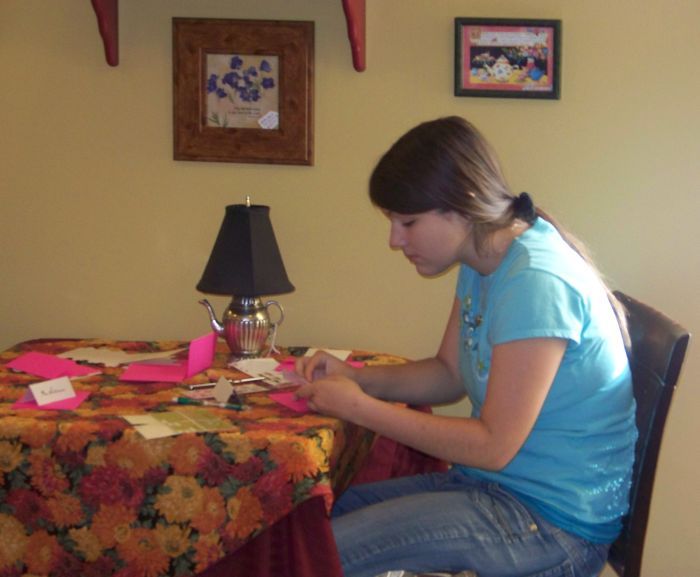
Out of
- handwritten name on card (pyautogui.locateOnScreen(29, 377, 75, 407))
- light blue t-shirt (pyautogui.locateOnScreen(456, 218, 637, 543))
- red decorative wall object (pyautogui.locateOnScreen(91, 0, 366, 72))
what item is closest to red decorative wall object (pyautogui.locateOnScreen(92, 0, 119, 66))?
red decorative wall object (pyautogui.locateOnScreen(91, 0, 366, 72))

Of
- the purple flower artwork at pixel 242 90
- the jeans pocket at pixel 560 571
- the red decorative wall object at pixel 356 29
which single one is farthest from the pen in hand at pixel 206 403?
the red decorative wall object at pixel 356 29

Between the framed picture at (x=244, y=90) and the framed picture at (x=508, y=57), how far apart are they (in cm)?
38

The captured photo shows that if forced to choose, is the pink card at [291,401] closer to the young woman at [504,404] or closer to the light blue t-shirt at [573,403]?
the young woman at [504,404]

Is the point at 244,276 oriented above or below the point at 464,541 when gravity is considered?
above

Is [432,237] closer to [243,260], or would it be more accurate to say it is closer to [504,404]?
[504,404]

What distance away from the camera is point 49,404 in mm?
1585

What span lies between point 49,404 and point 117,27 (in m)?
1.07

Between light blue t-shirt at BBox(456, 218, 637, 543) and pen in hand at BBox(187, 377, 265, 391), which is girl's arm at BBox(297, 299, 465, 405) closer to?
pen in hand at BBox(187, 377, 265, 391)

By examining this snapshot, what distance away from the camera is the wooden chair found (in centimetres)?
135

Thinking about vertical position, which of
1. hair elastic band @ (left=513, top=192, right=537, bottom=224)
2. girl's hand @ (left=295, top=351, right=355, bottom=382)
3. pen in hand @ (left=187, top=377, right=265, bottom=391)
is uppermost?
hair elastic band @ (left=513, top=192, right=537, bottom=224)

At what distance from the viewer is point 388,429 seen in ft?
4.56

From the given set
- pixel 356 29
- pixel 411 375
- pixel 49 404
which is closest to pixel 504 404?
pixel 411 375

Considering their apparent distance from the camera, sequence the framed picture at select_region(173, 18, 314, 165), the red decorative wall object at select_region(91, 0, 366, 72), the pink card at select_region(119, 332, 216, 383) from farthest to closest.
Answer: the framed picture at select_region(173, 18, 314, 165)
the red decorative wall object at select_region(91, 0, 366, 72)
the pink card at select_region(119, 332, 216, 383)

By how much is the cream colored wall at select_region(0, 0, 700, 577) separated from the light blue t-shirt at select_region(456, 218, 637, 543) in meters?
0.89
